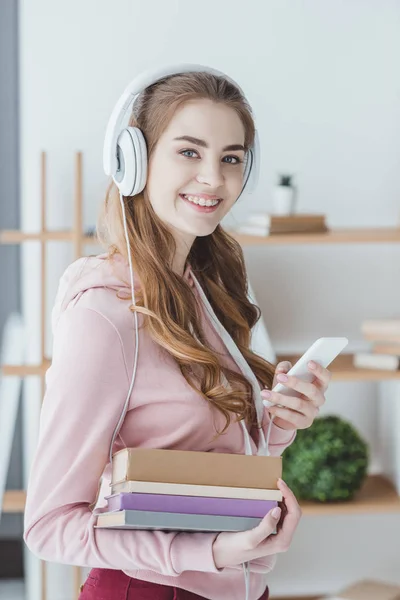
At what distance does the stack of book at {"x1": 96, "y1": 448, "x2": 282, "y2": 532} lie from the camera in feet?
3.51

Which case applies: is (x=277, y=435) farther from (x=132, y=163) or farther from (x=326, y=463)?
(x=326, y=463)

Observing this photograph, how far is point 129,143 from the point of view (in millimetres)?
1271

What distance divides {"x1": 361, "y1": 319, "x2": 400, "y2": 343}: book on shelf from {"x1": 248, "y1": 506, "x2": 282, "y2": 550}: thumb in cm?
168

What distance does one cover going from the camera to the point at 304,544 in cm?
303

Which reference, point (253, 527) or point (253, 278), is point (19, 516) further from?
point (253, 527)

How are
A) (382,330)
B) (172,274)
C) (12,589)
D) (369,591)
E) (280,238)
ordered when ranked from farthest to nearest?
(12,589) → (369,591) → (382,330) → (280,238) → (172,274)

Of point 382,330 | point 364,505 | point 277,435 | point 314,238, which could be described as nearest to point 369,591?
point 364,505

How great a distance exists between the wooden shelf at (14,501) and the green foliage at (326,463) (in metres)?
0.78

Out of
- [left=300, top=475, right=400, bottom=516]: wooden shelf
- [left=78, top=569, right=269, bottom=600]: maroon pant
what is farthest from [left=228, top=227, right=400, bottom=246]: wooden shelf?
[left=78, top=569, right=269, bottom=600]: maroon pant

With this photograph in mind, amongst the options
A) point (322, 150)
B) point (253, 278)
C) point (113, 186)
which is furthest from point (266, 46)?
point (113, 186)

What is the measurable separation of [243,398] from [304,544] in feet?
6.18

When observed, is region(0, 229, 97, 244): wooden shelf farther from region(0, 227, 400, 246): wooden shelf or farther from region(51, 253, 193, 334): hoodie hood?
region(51, 253, 193, 334): hoodie hood

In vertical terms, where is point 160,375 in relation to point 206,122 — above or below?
below

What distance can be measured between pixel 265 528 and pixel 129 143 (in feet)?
1.84
